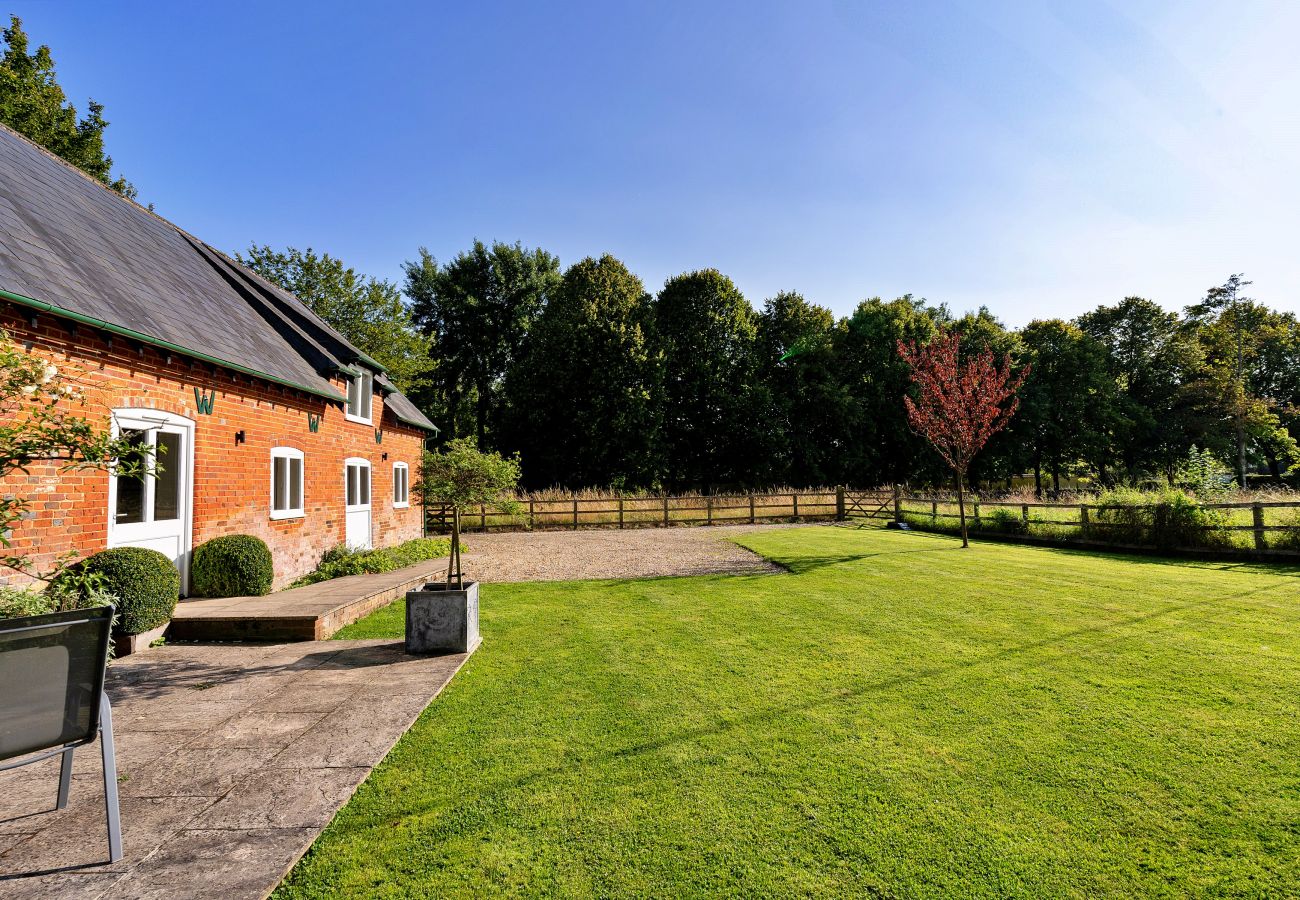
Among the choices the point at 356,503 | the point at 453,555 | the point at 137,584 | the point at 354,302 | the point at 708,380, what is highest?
the point at 354,302

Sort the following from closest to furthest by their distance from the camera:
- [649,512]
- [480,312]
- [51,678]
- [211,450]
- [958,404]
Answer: [51,678] → [211,450] → [958,404] → [649,512] → [480,312]

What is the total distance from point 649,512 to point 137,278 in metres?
16.7

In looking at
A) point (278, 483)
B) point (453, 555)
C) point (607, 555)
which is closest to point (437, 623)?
point (453, 555)

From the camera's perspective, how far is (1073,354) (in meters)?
35.8

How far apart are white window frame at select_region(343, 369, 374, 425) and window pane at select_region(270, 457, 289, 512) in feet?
9.20

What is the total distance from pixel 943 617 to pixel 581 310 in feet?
84.1

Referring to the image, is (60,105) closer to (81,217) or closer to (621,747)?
(81,217)

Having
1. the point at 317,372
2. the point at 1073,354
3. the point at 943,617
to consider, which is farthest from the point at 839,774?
the point at 1073,354

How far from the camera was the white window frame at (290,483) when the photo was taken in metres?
9.41

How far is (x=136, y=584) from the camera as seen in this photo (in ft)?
19.4

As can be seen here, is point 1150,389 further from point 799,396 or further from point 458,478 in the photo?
point 458,478

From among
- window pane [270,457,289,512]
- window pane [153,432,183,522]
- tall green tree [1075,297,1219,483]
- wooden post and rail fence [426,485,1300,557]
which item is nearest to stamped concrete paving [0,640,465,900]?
window pane [153,432,183,522]

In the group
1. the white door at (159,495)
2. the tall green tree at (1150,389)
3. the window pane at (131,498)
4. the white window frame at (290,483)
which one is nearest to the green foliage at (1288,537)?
the white door at (159,495)

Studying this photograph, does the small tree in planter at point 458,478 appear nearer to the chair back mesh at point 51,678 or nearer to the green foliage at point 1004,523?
the chair back mesh at point 51,678
